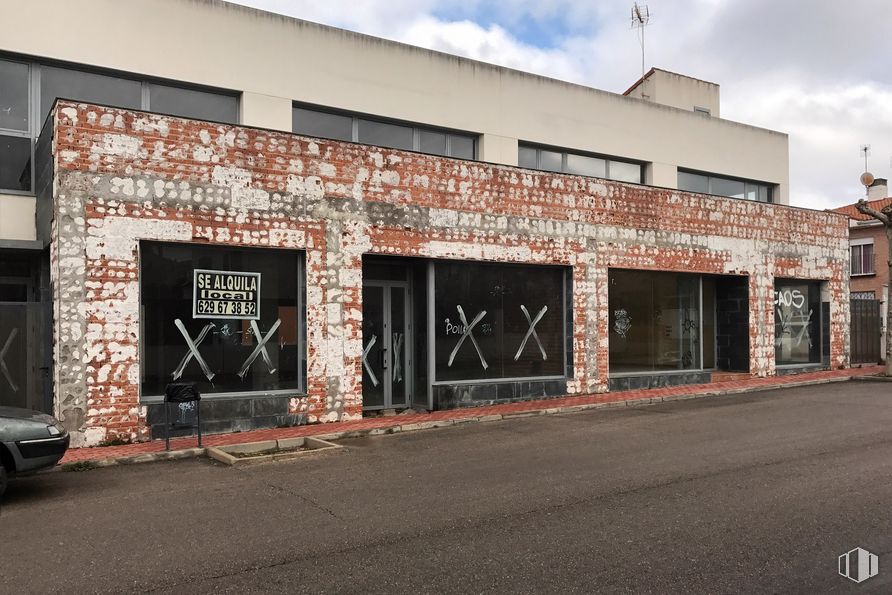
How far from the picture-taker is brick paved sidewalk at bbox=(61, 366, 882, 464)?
969 centimetres

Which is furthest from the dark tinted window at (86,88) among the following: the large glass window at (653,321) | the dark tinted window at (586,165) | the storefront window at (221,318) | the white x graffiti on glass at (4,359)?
the dark tinted window at (586,165)

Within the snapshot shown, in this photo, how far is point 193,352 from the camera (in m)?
10.8

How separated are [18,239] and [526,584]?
10619 millimetres

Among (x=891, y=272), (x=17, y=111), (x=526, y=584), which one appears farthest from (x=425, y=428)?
(x=891, y=272)

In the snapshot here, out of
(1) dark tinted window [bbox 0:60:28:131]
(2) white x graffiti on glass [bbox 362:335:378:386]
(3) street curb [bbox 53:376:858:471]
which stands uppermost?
(1) dark tinted window [bbox 0:60:28:131]

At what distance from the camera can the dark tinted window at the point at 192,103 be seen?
1367 centimetres

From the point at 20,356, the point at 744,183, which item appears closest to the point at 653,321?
the point at 744,183

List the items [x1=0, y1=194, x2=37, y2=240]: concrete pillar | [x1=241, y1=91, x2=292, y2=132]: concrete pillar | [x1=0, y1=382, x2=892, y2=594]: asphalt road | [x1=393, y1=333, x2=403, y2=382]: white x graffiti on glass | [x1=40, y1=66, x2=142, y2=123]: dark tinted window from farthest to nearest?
[x1=241, y1=91, x2=292, y2=132]: concrete pillar, [x1=393, y1=333, x2=403, y2=382]: white x graffiti on glass, [x1=40, y1=66, x2=142, y2=123]: dark tinted window, [x1=0, y1=194, x2=37, y2=240]: concrete pillar, [x1=0, y1=382, x2=892, y2=594]: asphalt road

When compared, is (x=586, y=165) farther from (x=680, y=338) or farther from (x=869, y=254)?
(x=869, y=254)

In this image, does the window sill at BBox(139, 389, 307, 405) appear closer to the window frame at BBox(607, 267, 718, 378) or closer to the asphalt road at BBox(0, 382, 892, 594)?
the asphalt road at BBox(0, 382, 892, 594)

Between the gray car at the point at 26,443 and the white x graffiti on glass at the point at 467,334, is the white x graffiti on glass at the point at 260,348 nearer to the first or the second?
the white x graffiti on glass at the point at 467,334

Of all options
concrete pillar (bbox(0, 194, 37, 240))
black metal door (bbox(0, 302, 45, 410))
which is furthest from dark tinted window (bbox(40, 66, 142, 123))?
black metal door (bbox(0, 302, 45, 410))

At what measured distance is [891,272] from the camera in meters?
17.4

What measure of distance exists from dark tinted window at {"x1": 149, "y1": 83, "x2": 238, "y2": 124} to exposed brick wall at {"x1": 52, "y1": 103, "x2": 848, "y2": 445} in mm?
2848
